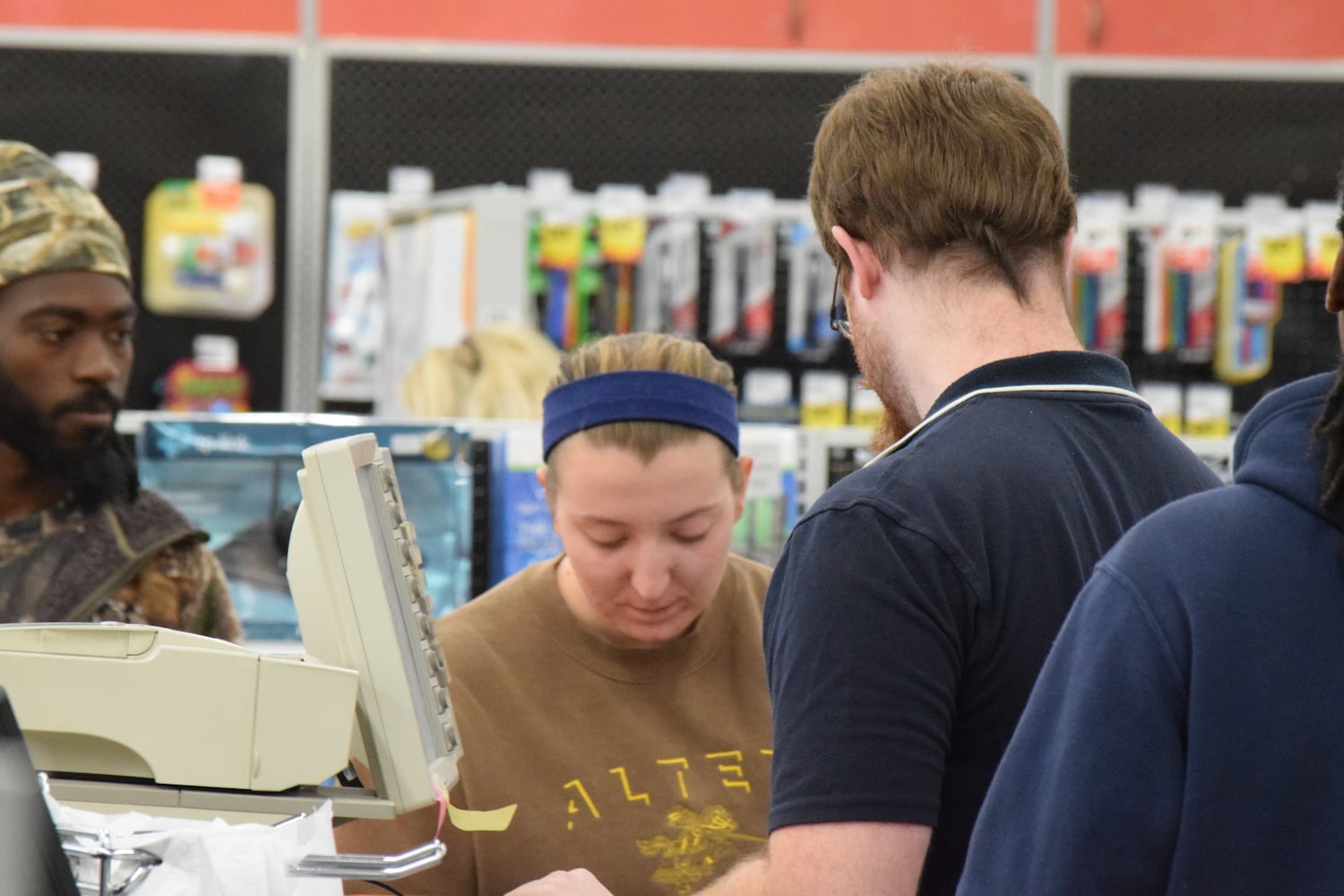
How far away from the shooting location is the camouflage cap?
2.26 m

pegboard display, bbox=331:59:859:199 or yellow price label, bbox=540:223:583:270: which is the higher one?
pegboard display, bbox=331:59:859:199

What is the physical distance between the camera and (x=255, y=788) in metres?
1.23

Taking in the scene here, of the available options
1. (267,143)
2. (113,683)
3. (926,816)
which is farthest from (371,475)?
(267,143)

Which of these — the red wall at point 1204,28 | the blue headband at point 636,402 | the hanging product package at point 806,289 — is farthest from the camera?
the red wall at point 1204,28

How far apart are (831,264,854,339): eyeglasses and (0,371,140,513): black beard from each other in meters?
1.37

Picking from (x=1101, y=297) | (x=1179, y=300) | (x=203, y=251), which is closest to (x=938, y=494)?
(x=1101, y=297)

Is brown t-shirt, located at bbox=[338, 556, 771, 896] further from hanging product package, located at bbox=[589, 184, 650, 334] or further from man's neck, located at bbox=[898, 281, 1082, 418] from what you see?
hanging product package, located at bbox=[589, 184, 650, 334]

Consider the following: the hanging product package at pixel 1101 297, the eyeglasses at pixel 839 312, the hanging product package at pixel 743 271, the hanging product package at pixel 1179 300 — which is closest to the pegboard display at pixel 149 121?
the hanging product package at pixel 743 271

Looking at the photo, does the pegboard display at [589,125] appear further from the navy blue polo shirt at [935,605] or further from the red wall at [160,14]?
the navy blue polo shirt at [935,605]

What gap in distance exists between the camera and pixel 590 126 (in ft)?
17.1

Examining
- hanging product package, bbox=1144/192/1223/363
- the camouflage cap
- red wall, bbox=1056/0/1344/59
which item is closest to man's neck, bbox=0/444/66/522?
the camouflage cap

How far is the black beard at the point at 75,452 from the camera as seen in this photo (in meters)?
2.33

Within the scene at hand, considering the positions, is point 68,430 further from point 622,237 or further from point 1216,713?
point 622,237

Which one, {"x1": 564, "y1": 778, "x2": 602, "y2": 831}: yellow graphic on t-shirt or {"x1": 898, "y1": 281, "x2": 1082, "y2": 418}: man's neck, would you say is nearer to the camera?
{"x1": 898, "y1": 281, "x2": 1082, "y2": 418}: man's neck
